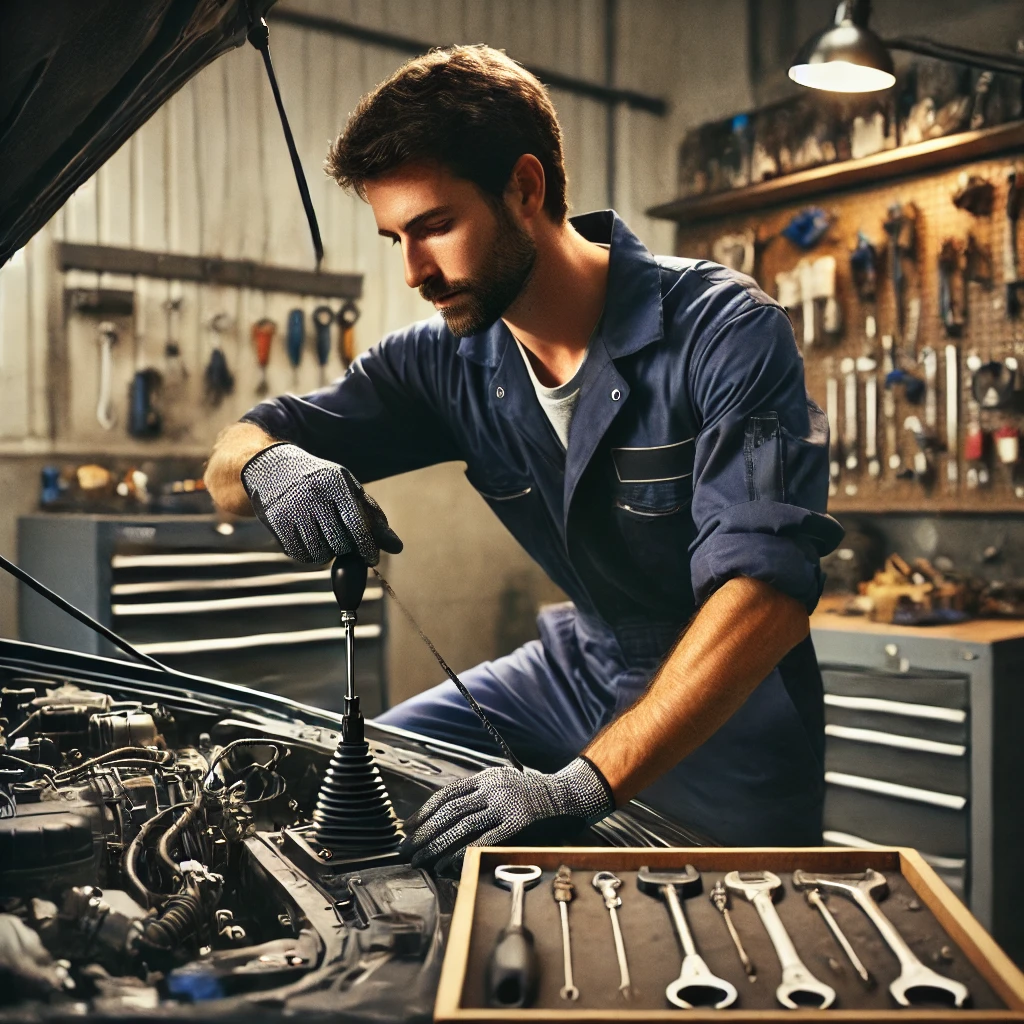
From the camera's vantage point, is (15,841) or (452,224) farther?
(452,224)

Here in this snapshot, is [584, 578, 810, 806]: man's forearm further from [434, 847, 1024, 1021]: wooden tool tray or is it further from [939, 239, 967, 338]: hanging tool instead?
[939, 239, 967, 338]: hanging tool

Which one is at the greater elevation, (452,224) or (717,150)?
(717,150)

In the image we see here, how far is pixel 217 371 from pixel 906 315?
89.7 inches

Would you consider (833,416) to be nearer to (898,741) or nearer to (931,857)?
(898,741)

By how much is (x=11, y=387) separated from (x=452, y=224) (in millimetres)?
2542

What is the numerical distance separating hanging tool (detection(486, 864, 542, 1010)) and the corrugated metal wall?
3119 millimetres

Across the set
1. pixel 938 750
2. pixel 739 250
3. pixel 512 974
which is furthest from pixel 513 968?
pixel 739 250

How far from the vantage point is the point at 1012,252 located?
2.92 m

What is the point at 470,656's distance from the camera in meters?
4.11

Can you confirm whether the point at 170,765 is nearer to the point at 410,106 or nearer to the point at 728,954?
the point at 728,954

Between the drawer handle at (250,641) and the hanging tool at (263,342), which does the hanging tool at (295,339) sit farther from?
the drawer handle at (250,641)

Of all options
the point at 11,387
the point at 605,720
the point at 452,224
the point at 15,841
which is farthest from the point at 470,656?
the point at 15,841

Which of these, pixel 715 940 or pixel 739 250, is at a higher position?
pixel 739 250

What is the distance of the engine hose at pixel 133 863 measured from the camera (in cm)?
82
